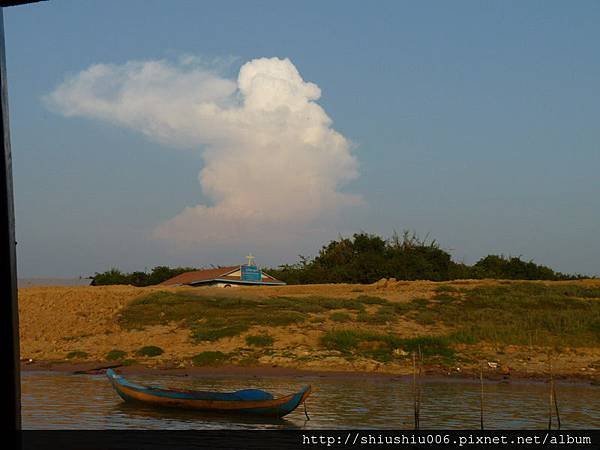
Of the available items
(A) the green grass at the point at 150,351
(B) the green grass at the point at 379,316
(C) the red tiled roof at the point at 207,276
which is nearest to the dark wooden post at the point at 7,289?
(A) the green grass at the point at 150,351

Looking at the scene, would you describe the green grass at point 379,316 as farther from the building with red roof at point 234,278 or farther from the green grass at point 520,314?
the building with red roof at point 234,278

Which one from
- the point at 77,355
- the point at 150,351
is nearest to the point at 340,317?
the point at 150,351

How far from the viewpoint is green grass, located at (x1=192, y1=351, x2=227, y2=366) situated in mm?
31766

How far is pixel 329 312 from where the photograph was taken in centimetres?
3956

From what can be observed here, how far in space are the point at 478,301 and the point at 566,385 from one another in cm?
1415

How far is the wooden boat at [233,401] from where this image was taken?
774 inches

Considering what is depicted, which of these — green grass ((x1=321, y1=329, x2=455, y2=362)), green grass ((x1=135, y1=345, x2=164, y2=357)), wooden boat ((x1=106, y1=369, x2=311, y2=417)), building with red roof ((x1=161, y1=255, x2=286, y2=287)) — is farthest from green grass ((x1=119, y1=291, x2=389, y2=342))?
building with red roof ((x1=161, y1=255, x2=286, y2=287))

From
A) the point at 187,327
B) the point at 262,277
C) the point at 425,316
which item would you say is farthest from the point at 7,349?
the point at 262,277

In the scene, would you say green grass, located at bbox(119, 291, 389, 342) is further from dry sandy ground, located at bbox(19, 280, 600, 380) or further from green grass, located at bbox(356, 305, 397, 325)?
green grass, located at bbox(356, 305, 397, 325)

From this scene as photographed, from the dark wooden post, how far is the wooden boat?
17.6 meters

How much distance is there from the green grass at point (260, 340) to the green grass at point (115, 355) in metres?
5.24

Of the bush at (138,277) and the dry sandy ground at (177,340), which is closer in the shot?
the dry sandy ground at (177,340)

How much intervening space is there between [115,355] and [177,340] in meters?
2.86

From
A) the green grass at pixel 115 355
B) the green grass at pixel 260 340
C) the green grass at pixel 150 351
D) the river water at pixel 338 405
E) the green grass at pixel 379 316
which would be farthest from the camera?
the green grass at pixel 379 316
